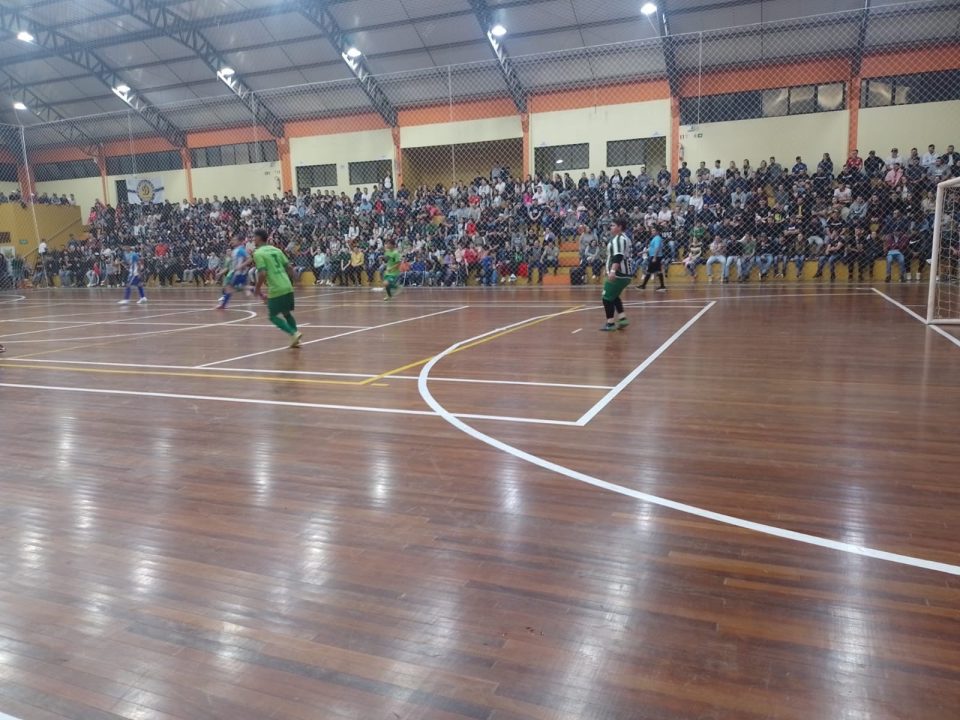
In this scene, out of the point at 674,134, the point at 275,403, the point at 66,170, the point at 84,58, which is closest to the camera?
the point at 275,403

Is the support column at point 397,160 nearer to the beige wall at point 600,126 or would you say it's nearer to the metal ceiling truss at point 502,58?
the metal ceiling truss at point 502,58

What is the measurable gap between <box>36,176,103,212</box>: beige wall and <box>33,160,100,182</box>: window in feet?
0.62

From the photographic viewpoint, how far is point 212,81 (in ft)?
81.1

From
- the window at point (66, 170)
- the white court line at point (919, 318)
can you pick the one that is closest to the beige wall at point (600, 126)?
the white court line at point (919, 318)

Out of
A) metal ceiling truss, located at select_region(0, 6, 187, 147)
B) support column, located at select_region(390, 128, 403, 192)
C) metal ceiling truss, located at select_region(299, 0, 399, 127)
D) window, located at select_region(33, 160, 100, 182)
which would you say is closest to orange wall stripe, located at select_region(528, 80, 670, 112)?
support column, located at select_region(390, 128, 403, 192)

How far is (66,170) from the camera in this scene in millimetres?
31703

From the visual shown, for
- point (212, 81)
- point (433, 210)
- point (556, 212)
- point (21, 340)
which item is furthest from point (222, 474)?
point (212, 81)

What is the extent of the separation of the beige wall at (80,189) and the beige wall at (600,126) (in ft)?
66.7

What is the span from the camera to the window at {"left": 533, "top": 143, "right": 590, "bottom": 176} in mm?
22172

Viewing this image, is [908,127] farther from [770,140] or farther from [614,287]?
[614,287]

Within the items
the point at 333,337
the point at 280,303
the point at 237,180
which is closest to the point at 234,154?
the point at 237,180

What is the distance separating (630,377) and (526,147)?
17596 millimetres

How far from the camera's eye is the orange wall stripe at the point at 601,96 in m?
20.8

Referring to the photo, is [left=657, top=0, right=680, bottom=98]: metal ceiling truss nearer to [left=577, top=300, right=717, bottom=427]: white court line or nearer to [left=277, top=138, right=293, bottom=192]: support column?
[left=577, top=300, right=717, bottom=427]: white court line
